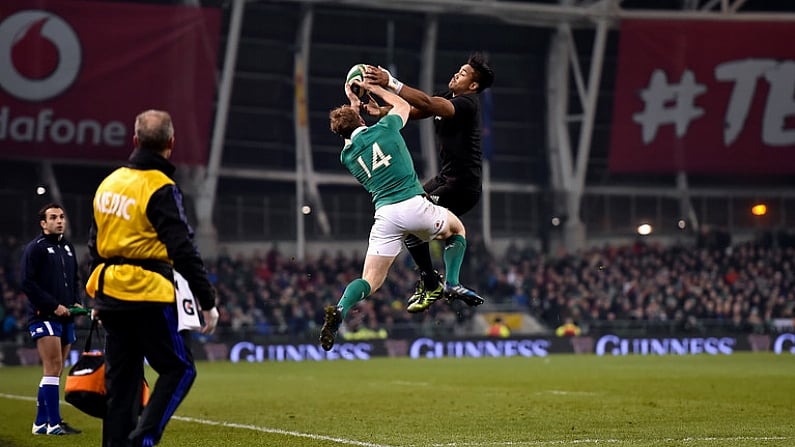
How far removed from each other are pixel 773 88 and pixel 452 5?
12.7 meters

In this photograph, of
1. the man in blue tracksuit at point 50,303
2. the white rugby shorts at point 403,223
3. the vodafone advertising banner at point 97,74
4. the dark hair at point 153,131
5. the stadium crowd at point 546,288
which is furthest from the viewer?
the vodafone advertising banner at point 97,74

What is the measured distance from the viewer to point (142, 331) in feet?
27.2

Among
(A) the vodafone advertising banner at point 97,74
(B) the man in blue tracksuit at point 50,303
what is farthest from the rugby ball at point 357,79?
(A) the vodafone advertising banner at point 97,74

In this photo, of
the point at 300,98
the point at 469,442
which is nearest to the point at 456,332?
the point at 300,98

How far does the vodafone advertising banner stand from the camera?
3789 cm

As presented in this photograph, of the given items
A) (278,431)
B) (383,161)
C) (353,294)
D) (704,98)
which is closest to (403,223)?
(383,161)

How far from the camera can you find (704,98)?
155 ft

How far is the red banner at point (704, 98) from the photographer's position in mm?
46344

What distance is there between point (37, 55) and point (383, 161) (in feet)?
95.5

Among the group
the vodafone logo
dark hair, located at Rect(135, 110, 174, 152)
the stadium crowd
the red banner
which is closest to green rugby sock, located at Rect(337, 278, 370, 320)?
dark hair, located at Rect(135, 110, 174, 152)

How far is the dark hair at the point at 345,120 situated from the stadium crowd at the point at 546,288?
23723 millimetres

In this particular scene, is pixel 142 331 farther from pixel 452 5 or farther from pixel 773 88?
pixel 773 88

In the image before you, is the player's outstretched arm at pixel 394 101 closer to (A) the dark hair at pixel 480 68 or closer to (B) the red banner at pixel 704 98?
(A) the dark hair at pixel 480 68

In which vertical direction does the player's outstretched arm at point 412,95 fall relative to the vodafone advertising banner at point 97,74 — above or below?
below
